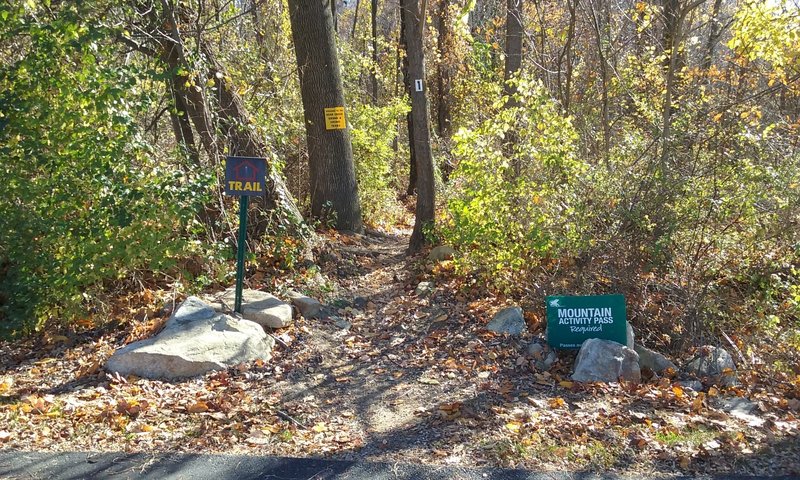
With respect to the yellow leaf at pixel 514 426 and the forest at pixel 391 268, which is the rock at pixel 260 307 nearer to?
the forest at pixel 391 268

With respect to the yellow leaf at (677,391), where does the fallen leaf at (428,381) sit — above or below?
above

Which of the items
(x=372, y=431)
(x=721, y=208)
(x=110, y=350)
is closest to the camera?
(x=372, y=431)

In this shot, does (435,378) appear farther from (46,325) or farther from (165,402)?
(46,325)

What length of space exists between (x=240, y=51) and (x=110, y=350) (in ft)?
19.3

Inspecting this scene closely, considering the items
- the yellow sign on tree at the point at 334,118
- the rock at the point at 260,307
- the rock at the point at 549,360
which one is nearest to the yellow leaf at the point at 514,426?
the rock at the point at 549,360

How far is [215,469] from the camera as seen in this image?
4.26 m

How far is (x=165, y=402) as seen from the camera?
17.4 ft

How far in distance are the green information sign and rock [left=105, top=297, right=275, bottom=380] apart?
2.87 meters

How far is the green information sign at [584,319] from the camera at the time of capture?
6066 mm

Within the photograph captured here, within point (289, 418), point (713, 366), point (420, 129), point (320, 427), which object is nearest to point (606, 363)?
point (713, 366)

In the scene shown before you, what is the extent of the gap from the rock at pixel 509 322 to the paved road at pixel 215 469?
103 inches

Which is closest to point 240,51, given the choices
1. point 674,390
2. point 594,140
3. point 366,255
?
point 366,255

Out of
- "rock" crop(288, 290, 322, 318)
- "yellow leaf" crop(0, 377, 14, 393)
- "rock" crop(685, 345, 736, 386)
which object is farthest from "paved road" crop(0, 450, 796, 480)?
"rock" crop(288, 290, 322, 318)

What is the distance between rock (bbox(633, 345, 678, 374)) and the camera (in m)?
6.02
